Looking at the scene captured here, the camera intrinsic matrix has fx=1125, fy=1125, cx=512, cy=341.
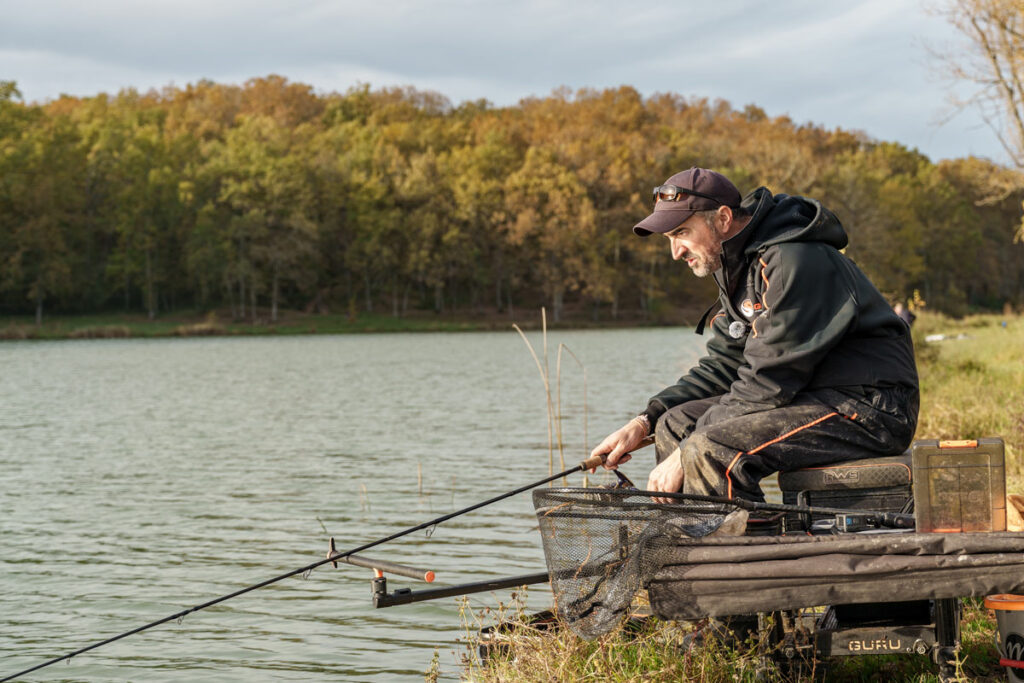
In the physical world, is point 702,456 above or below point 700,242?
below

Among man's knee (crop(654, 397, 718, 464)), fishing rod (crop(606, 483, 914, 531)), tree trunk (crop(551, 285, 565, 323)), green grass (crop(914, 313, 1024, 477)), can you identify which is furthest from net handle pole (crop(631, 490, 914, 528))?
tree trunk (crop(551, 285, 565, 323))

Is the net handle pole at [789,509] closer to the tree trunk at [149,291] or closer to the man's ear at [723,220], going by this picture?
the man's ear at [723,220]

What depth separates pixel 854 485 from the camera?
3918mm

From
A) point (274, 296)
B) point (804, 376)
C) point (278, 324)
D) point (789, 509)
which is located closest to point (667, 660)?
point (789, 509)

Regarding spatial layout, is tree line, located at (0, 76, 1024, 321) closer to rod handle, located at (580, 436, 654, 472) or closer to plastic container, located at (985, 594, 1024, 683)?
rod handle, located at (580, 436, 654, 472)

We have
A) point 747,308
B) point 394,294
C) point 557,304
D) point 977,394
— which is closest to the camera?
point 747,308

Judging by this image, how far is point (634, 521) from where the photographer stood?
3.64 meters

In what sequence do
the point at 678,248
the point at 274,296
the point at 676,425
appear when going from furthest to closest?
the point at 274,296 → the point at 676,425 → the point at 678,248

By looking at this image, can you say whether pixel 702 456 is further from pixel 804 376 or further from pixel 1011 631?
pixel 1011 631

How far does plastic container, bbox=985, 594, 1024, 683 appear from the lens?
3594 mm

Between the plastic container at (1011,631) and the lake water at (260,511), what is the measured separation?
3000mm

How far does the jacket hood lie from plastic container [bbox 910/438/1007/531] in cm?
85

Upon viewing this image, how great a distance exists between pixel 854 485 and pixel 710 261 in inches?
39.3

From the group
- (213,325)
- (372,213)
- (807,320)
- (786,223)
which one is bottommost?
(213,325)
